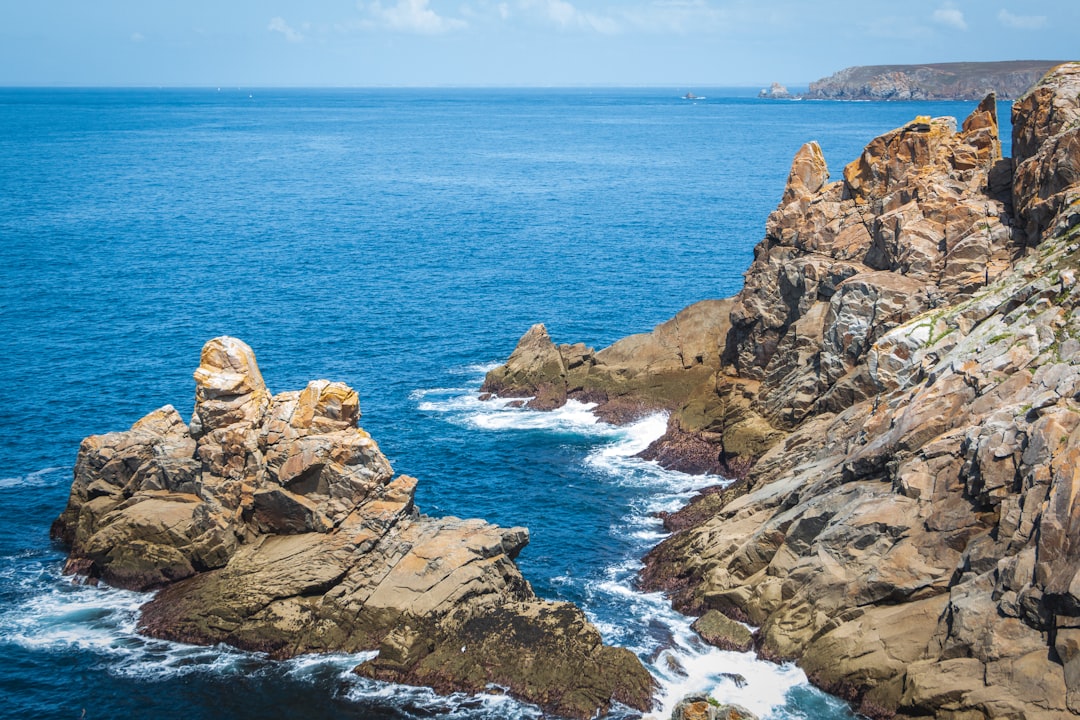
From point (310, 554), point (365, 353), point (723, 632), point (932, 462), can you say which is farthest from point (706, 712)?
point (365, 353)

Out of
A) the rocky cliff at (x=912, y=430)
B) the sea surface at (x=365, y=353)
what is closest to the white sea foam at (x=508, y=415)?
the sea surface at (x=365, y=353)

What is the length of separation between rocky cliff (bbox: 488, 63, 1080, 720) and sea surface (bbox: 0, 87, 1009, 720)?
3.45 metres

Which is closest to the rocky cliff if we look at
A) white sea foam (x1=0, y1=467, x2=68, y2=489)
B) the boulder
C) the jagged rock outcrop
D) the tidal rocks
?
the boulder

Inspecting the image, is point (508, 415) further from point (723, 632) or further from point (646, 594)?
point (723, 632)

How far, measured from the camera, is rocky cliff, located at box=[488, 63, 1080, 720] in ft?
123

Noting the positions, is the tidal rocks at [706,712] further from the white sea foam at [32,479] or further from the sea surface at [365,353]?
the white sea foam at [32,479]

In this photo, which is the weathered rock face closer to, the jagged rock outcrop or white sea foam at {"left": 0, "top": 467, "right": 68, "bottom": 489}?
the jagged rock outcrop

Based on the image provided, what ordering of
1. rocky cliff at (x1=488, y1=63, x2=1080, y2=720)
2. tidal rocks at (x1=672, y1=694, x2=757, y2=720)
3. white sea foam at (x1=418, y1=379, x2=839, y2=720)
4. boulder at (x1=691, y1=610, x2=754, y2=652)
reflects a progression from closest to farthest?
1. tidal rocks at (x1=672, y1=694, x2=757, y2=720)
2. rocky cliff at (x1=488, y1=63, x2=1080, y2=720)
3. white sea foam at (x1=418, y1=379, x2=839, y2=720)
4. boulder at (x1=691, y1=610, x2=754, y2=652)

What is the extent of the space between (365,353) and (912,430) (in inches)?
2304

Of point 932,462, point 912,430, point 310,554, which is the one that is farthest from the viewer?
point 310,554

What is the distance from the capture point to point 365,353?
93.9 m

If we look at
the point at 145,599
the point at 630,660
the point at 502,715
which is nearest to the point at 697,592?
the point at 630,660

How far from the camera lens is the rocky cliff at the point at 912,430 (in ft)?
123

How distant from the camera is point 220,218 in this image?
16175 centimetres
